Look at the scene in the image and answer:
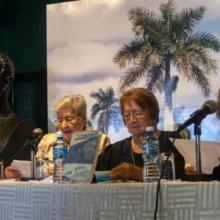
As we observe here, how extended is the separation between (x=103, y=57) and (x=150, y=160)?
95.7 inches

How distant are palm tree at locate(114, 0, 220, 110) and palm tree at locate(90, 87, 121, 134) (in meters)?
0.12

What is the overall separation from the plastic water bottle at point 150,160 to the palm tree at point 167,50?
6.45 ft

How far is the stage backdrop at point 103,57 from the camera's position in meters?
3.57

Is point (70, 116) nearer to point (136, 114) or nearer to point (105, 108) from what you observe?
point (136, 114)

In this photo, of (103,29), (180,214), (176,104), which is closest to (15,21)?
(103,29)

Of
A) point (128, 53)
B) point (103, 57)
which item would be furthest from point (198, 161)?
point (103, 57)

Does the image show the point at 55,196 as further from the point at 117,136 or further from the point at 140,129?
the point at 117,136

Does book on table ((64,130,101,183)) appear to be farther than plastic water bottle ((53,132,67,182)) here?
No

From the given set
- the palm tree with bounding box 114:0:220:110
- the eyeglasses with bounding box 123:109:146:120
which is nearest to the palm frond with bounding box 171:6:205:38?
the palm tree with bounding box 114:0:220:110

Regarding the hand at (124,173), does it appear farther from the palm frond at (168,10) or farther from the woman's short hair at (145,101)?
the palm frond at (168,10)

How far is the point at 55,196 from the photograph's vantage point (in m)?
1.53

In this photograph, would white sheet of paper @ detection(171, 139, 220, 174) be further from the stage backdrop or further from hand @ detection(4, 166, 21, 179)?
the stage backdrop

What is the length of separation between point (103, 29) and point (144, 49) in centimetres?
36

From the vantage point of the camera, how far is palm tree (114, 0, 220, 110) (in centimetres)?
355
